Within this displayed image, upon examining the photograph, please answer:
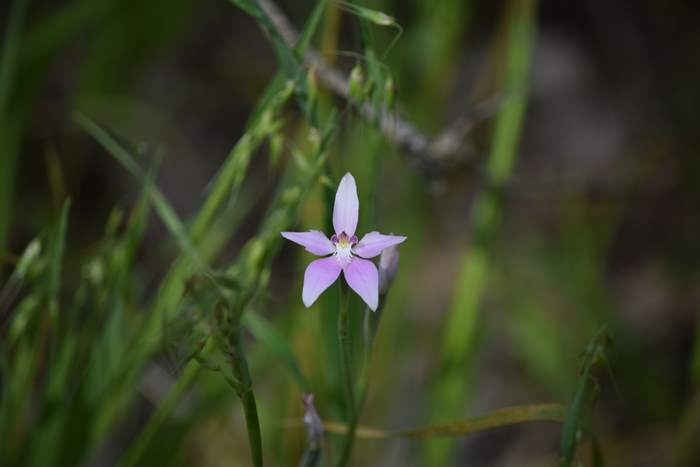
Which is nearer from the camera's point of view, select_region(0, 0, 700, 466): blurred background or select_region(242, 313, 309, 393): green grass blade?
select_region(242, 313, 309, 393): green grass blade

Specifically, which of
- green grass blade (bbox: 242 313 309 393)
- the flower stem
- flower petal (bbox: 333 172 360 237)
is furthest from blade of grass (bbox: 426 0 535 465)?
flower petal (bbox: 333 172 360 237)

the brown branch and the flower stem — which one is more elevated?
the brown branch

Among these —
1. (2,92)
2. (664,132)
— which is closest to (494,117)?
(664,132)

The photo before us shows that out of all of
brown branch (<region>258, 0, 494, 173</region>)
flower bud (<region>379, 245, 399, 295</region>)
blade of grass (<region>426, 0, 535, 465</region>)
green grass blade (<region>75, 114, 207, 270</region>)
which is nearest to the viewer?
flower bud (<region>379, 245, 399, 295</region>)

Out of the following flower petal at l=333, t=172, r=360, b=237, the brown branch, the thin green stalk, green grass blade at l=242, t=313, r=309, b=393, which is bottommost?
the thin green stalk

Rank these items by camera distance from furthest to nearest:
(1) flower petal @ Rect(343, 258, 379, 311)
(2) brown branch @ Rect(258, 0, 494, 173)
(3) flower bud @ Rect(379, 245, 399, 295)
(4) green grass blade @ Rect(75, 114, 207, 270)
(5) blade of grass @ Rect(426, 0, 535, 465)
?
(5) blade of grass @ Rect(426, 0, 535, 465) → (2) brown branch @ Rect(258, 0, 494, 173) → (4) green grass blade @ Rect(75, 114, 207, 270) → (3) flower bud @ Rect(379, 245, 399, 295) → (1) flower petal @ Rect(343, 258, 379, 311)

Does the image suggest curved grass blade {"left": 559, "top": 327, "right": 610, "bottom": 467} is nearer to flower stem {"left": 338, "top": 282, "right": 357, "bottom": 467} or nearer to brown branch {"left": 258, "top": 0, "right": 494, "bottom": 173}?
flower stem {"left": 338, "top": 282, "right": 357, "bottom": 467}

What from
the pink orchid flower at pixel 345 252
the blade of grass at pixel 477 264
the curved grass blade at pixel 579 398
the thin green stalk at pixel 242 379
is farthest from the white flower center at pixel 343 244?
the blade of grass at pixel 477 264
